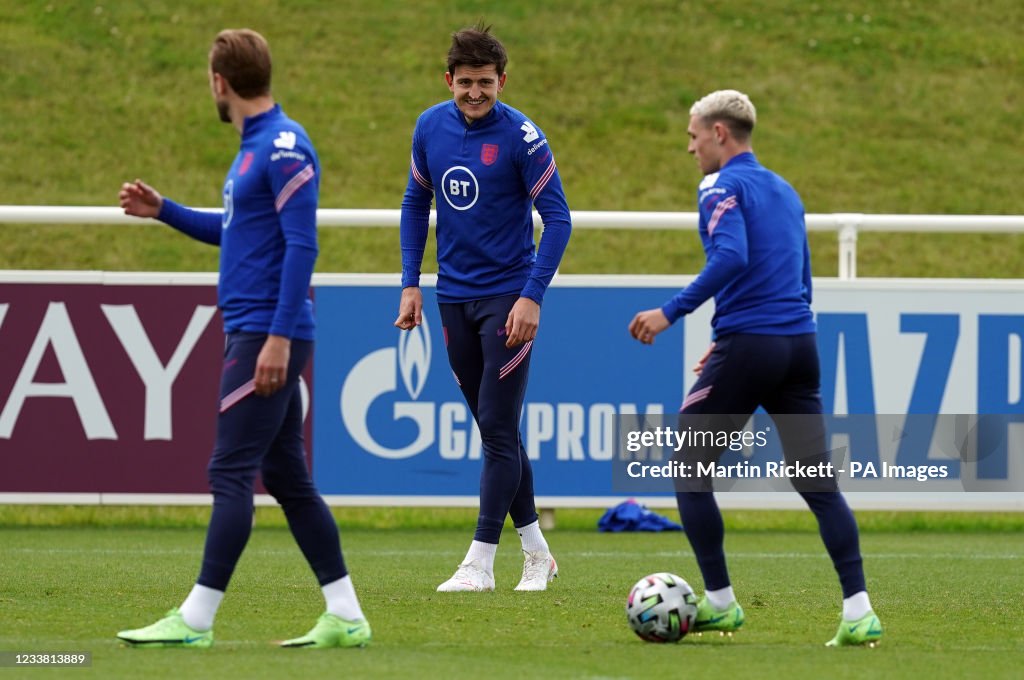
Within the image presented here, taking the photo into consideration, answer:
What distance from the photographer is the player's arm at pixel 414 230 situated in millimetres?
7289

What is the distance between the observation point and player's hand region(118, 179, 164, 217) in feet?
18.2

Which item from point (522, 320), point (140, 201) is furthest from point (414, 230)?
point (140, 201)

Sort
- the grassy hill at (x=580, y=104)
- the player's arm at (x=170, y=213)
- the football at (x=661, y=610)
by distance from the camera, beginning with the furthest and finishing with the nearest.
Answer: the grassy hill at (x=580, y=104) → the football at (x=661, y=610) → the player's arm at (x=170, y=213)

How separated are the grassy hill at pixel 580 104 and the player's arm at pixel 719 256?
13946mm

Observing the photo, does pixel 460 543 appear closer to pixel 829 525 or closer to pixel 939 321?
pixel 939 321

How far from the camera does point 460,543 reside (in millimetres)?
10086

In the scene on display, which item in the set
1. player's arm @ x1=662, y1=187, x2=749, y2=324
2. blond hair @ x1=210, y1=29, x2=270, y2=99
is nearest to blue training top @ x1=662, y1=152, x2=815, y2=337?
player's arm @ x1=662, y1=187, x2=749, y2=324

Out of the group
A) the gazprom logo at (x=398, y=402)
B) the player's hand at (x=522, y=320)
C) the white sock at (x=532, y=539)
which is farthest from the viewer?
the gazprom logo at (x=398, y=402)

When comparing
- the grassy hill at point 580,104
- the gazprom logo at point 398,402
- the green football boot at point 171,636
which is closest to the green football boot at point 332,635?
the green football boot at point 171,636

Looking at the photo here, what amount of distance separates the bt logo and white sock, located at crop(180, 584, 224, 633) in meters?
2.42

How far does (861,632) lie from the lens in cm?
561

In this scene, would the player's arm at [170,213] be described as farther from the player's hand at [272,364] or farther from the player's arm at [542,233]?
the player's arm at [542,233]

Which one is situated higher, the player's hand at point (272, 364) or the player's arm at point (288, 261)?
the player's arm at point (288, 261)

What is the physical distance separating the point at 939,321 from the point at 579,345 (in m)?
2.23
